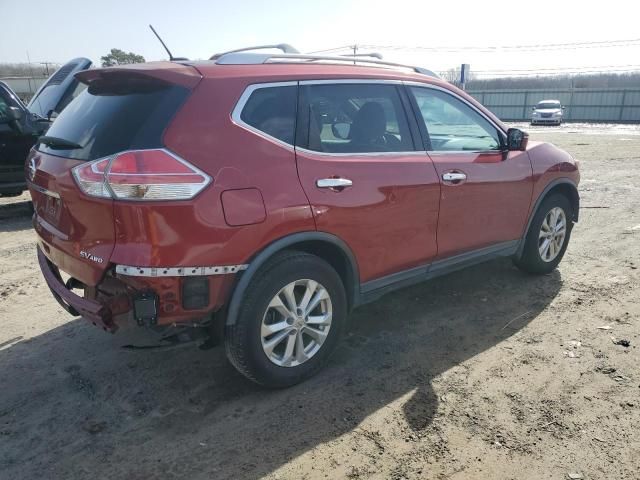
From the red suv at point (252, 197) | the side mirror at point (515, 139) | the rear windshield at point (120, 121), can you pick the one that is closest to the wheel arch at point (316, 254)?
the red suv at point (252, 197)

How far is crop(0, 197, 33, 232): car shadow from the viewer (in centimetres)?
715

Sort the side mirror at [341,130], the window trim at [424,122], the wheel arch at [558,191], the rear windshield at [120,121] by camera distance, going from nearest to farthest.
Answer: the rear windshield at [120,121] < the side mirror at [341,130] < the window trim at [424,122] < the wheel arch at [558,191]

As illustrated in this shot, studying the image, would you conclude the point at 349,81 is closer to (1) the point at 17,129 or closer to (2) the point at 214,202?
(2) the point at 214,202

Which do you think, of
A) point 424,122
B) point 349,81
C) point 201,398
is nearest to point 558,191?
point 424,122

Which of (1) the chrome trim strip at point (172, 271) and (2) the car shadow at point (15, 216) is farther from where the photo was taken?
(2) the car shadow at point (15, 216)

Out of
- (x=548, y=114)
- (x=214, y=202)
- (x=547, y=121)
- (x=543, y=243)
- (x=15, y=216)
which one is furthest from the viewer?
(x=547, y=121)

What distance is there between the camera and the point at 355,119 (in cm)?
Result: 343

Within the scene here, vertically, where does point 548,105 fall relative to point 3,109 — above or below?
above

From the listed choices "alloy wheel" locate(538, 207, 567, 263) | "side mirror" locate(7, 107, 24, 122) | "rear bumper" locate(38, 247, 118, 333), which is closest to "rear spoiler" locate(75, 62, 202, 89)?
"rear bumper" locate(38, 247, 118, 333)

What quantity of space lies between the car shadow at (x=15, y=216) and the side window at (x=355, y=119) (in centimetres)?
564

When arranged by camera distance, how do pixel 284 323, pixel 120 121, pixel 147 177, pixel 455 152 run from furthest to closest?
1. pixel 455 152
2. pixel 284 323
3. pixel 120 121
4. pixel 147 177

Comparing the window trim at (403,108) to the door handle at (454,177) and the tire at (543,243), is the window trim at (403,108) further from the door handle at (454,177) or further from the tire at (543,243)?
the tire at (543,243)

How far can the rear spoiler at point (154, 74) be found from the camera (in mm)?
2738

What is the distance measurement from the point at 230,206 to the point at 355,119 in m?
1.22
